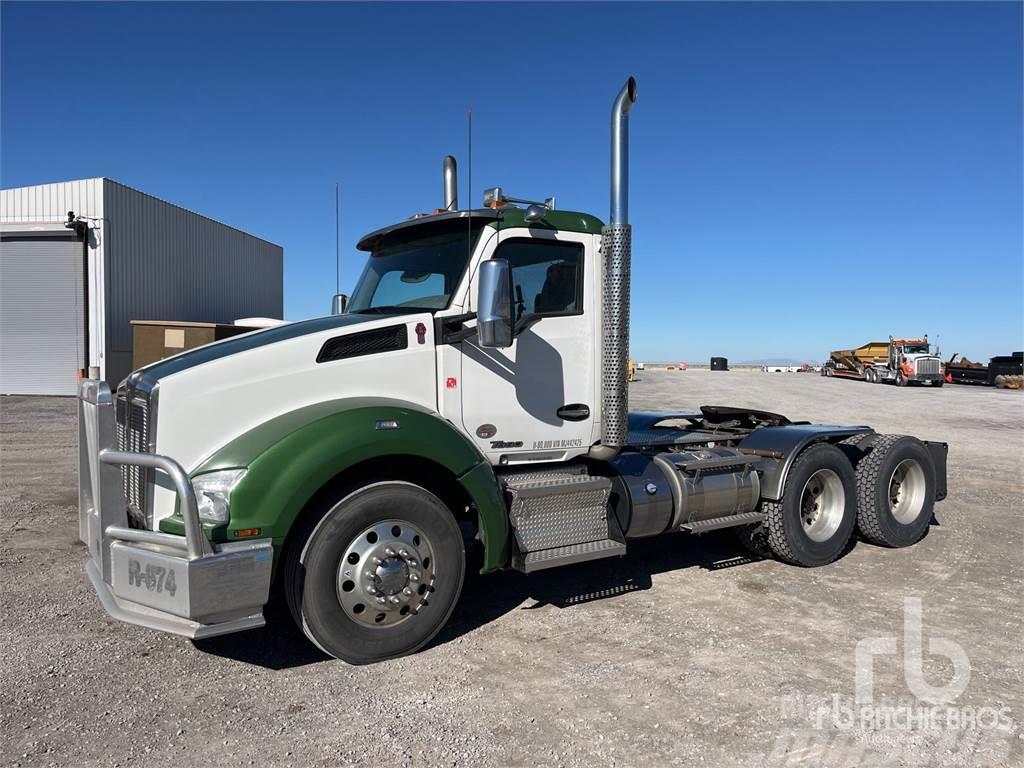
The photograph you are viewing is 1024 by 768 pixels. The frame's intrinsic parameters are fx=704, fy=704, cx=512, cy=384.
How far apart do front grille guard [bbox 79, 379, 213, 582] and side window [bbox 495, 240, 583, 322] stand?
7.50 feet

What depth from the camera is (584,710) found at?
3.43 metres

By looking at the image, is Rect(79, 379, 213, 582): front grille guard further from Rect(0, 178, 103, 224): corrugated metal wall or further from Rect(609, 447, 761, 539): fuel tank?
Rect(0, 178, 103, 224): corrugated metal wall

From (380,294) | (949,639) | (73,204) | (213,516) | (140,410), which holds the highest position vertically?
(73,204)

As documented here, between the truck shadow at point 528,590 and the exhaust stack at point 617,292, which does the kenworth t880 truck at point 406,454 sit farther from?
the truck shadow at point 528,590

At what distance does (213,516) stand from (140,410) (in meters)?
0.86

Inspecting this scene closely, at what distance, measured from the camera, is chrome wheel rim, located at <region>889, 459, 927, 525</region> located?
22.1ft

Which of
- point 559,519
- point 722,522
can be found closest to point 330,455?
point 559,519

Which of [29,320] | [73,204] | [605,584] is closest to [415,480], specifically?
[605,584]

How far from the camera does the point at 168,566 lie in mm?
3227

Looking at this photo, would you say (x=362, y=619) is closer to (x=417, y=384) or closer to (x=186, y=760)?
(x=186, y=760)

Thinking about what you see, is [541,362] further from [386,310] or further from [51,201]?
[51,201]

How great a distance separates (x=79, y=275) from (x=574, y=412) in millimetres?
18323

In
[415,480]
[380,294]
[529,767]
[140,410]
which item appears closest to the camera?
[529,767]

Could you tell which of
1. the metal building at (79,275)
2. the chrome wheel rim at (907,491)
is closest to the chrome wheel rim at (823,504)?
the chrome wheel rim at (907,491)
